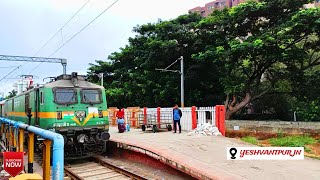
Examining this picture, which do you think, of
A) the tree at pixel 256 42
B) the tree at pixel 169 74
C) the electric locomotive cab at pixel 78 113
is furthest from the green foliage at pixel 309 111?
the electric locomotive cab at pixel 78 113

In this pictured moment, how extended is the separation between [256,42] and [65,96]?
13.4 meters

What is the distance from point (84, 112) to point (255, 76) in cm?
1719

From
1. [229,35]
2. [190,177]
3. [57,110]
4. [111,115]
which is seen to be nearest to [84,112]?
[57,110]

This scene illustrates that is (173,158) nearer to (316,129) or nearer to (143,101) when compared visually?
(316,129)

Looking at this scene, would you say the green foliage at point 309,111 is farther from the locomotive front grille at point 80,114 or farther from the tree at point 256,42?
the locomotive front grille at point 80,114

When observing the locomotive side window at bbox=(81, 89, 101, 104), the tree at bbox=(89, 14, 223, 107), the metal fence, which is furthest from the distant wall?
the locomotive side window at bbox=(81, 89, 101, 104)

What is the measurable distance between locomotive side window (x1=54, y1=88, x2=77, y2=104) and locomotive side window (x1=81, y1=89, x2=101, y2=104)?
0.34 m

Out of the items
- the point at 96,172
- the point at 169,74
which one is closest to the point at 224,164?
the point at 96,172

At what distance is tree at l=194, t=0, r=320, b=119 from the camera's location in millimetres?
21141

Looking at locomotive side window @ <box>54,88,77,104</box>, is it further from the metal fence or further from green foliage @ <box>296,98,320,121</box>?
green foliage @ <box>296,98,320,121</box>

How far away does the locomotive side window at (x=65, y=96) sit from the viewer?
1188 cm

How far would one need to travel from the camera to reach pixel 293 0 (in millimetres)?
22703

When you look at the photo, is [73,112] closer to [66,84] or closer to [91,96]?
Result: [91,96]

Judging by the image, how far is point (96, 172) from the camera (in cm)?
1064
